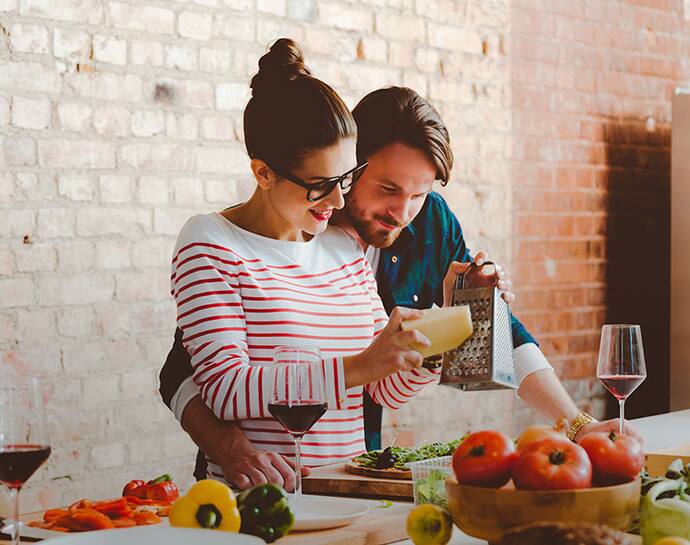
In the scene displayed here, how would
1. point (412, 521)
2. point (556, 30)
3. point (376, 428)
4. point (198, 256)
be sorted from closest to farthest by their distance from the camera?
point (412, 521), point (198, 256), point (376, 428), point (556, 30)

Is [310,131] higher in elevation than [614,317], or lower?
higher

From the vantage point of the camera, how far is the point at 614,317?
5688mm

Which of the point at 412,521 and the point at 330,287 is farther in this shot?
the point at 330,287

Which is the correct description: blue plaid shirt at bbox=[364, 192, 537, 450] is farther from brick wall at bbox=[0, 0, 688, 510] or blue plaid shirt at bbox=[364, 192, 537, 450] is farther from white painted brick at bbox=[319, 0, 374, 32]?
white painted brick at bbox=[319, 0, 374, 32]

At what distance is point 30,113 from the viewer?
344 centimetres

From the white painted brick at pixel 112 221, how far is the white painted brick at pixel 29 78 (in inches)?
15.4

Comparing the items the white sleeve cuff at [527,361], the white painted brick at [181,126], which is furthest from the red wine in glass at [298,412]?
the white painted brick at [181,126]

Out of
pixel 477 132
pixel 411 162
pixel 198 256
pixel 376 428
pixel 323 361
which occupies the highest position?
pixel 477 132

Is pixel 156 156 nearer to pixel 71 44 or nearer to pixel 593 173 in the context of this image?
pixel 71 44

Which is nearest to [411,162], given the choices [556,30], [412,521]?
[412,521]

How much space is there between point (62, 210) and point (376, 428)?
1316mm

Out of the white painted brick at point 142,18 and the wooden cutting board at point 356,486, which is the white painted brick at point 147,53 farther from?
the wooden cutting board at point 356,486

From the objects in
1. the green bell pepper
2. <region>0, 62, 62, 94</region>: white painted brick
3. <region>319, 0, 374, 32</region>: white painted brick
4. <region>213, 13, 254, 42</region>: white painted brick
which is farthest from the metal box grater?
<region>319, 0, 374, 32</region>: white painted brick

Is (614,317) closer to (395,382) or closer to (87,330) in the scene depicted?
(87,330)
